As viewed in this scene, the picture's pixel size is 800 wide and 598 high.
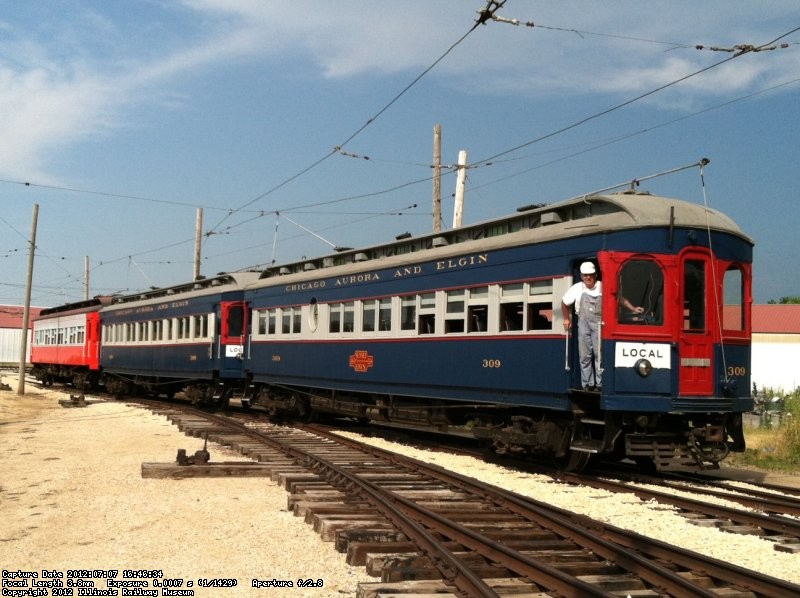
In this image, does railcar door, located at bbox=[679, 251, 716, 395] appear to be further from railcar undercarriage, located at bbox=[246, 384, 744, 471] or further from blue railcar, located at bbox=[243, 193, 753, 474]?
railcar undercarriage, located at bbox=[246, 384, 744, 471]

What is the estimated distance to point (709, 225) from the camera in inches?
436

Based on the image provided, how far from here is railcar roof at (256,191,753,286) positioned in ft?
35.3

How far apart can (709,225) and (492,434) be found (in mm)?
4178

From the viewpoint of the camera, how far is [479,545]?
691 cm

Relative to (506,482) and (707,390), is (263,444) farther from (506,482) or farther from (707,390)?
(707,390)

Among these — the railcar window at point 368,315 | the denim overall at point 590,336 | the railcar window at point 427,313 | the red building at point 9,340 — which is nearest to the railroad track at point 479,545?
the denim overall at point 590,336

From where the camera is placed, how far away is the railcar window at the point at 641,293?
1062 centimetres

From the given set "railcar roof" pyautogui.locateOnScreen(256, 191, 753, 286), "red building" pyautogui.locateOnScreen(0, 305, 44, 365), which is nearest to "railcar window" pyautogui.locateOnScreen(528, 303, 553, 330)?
"railcar roof" pyautogui.locateOnScreen(256, 191, 753, 286)

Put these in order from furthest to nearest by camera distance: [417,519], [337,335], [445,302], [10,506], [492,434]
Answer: [337,335] → [445,302] → [492,434] → [10,506] → [417,519]

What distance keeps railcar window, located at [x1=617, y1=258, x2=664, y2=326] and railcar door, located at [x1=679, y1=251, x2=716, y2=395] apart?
1.08 ft

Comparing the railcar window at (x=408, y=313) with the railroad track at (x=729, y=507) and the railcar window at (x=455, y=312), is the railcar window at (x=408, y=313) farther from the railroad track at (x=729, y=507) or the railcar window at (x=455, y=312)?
the railroad track at (x=729, y=507)

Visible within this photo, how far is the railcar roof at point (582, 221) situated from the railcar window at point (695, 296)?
54cm

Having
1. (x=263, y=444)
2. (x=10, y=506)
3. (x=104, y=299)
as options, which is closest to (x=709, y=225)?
(x=263, y=444)

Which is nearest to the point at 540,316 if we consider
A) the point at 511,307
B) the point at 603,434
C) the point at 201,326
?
the point at 511,307
